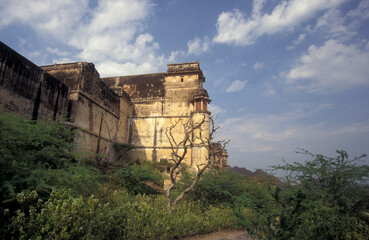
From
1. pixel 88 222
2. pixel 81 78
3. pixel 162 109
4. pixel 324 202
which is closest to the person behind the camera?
pixel 88 222

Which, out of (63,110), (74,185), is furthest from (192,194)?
(63,110)

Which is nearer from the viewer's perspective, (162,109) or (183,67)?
(162,109)

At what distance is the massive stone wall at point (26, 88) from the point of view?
10.1 m

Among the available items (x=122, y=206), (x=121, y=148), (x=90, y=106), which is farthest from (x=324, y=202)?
(x=121, y=148)

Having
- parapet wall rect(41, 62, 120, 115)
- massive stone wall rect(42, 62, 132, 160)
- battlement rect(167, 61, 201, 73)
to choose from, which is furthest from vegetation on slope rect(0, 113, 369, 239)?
battlement rect(167, 61, 201, 73)

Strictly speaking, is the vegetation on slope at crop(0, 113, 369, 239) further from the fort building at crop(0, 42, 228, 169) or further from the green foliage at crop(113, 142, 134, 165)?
the green foliage at crop(113, 142, 134, 165)

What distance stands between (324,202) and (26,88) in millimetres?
13294

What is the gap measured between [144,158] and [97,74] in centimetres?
887

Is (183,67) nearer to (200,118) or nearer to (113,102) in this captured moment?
(200,118)

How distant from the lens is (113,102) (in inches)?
798

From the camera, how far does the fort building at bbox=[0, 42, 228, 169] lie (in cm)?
1105

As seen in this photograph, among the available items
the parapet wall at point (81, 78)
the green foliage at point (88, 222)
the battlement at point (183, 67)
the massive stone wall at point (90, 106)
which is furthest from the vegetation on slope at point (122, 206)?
the battlement at point (183, 67)

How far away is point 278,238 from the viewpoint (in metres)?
4.02

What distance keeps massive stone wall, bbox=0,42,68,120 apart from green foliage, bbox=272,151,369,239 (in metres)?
9.25
